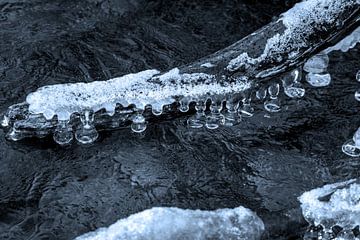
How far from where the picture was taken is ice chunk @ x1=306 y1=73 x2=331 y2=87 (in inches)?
123

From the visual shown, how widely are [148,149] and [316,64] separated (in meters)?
0.95

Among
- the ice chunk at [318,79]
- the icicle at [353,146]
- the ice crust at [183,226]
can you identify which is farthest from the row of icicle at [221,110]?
the ice crust at [183,226]

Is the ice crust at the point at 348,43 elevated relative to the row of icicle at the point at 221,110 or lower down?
elevated

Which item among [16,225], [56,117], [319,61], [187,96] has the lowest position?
[16,225]

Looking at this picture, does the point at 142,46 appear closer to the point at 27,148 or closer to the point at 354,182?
the point at 27,148

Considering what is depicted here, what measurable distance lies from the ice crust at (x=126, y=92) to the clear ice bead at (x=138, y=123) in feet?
0.16

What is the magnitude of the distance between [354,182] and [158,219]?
725 mm

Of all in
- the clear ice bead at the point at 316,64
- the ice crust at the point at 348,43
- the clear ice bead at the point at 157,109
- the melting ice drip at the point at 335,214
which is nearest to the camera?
the melting ice drip at the point at 335,214

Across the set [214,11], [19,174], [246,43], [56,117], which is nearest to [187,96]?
[246,43]

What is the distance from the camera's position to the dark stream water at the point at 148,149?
244 cm

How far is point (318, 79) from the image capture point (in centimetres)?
Result: 314

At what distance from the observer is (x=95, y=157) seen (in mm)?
2668

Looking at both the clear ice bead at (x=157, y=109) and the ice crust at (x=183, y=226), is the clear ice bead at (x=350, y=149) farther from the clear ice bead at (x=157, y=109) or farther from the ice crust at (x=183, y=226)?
the clear ice bead at (x=157, y=109)

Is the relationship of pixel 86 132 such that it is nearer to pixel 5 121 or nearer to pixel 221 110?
pixel 5 121
